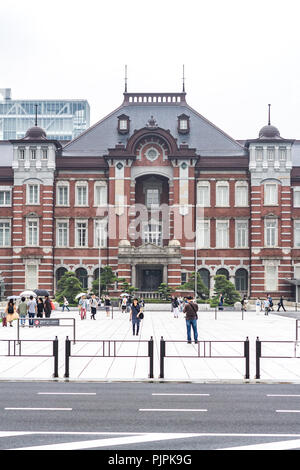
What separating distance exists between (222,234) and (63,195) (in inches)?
643

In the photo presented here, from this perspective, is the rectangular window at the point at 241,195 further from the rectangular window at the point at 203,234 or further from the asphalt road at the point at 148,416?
the asphalt road at the point at 148,416

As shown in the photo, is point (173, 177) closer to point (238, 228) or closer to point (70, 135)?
point (238, 228)

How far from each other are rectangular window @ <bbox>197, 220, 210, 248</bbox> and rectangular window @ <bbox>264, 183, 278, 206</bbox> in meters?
6.24

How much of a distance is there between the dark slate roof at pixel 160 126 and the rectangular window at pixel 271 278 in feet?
38.8

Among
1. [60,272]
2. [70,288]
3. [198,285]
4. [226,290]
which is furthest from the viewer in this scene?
[60,272]

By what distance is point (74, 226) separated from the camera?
6438cm

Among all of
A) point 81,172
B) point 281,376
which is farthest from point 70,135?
point 281,376

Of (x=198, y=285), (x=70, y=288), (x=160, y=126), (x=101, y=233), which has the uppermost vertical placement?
(x=160, y=126)

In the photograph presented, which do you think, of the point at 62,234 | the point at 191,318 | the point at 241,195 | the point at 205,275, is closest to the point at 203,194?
the point at 241,195

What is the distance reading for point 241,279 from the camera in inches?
2515

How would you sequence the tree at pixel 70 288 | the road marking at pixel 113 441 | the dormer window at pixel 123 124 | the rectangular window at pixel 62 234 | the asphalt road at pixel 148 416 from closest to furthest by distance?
the road marking at pixel 113 441 → the asphalt road at pixel 148 416 → the tree at pixel 70 288 → the rectangular window at pixel 62 234 → the dormer window at pixel 123 124

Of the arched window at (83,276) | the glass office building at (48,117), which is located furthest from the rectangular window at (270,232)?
the glass office building at (48,117)

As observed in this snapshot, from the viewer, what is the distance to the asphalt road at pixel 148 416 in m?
9.77

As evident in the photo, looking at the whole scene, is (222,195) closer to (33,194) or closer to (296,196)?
Answer: (296,196)
